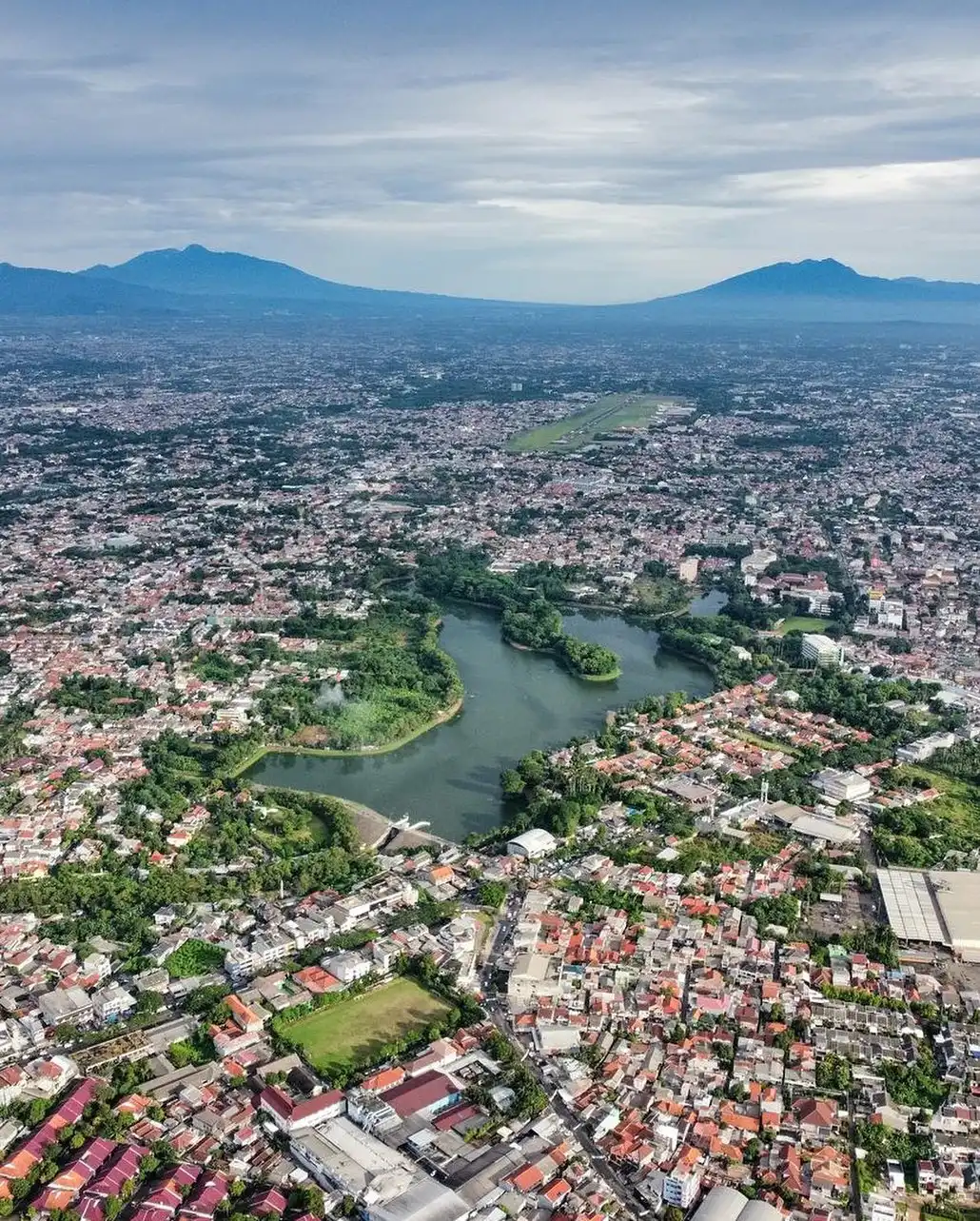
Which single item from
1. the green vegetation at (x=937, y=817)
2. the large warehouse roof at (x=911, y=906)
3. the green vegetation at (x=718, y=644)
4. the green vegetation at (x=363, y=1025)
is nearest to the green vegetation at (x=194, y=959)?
the green vegetation at (x=363, y=1025)

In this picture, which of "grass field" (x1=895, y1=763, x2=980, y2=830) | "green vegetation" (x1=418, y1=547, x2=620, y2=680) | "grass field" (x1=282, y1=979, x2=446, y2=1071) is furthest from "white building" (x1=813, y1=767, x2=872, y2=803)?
"grass field" (x1=282, y1=979, x2=446, y2=1071)

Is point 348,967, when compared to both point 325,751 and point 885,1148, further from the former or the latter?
point 325,751

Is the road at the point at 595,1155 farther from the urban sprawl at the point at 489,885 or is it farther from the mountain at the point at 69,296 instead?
the mountain at the point at 69,296

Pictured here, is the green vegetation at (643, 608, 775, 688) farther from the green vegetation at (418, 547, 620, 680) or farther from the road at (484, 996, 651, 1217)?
the road at (484, 996, 651, 1217)

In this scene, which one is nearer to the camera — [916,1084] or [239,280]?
[916,1084]

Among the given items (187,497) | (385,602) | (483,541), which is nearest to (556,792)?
(385,602)

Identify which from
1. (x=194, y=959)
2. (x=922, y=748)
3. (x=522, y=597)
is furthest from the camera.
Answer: (x=522, y=597)

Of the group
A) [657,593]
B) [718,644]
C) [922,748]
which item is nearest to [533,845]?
[922,748]

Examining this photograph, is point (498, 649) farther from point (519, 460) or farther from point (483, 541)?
point (519, 460)
